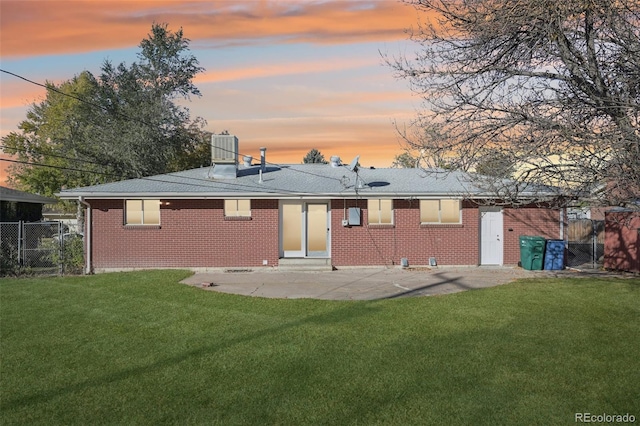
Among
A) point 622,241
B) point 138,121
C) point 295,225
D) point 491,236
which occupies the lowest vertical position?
point 622,241

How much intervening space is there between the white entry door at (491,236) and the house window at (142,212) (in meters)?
11.9

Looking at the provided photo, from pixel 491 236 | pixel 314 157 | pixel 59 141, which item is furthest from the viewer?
pixel 314 157

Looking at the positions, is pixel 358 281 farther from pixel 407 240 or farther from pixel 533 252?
pixel 533 252

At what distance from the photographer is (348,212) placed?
17.6 metres

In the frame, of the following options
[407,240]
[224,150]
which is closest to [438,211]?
[407,240]

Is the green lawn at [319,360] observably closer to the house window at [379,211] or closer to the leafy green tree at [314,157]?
the house window at [379,211]

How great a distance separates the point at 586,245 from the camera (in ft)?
80.6

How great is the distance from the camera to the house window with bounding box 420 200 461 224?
18.0 m

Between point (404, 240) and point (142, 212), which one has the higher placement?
point (142, 212)

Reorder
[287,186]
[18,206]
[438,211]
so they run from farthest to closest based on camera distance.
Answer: [18,206] → [287,186] → [438,211]

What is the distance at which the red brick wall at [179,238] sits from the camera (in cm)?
1742

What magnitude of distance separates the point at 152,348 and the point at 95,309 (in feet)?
12.8

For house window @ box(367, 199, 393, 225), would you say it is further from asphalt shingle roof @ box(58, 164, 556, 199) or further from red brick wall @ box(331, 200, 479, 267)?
asphalt shingle roof @ box(58, 164, 556, 199)

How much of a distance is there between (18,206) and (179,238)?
16.3 m
